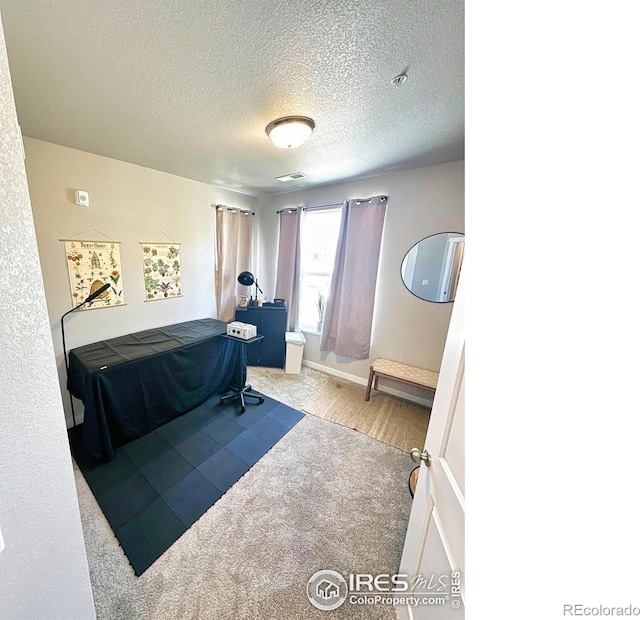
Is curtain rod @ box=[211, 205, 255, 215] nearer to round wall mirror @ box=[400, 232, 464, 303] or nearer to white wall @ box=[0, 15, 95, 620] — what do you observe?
round wall mirror @ box=[400, 232, 464, 303]

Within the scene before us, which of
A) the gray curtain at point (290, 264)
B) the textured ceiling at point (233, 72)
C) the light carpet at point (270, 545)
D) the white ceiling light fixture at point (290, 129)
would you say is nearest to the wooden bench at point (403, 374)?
the light carpet at point (270, 545)

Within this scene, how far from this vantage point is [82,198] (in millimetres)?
1981

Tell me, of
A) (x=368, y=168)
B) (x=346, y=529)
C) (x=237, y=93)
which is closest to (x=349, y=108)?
(x=237, y=93)

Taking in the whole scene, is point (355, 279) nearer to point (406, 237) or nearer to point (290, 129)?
point (406, 237)

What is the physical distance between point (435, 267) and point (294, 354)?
2051 millimetres

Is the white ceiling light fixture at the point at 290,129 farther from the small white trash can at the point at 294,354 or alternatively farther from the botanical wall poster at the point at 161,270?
the small white trash can at the point at 294,354

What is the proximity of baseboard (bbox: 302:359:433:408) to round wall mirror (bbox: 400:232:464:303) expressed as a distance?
45.3 inches

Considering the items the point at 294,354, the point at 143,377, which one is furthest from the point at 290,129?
the point at 294,354
